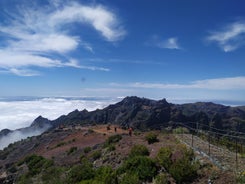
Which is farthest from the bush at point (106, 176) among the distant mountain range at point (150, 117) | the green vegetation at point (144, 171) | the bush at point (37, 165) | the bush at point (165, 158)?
the distant mountain range at point (150, 117)

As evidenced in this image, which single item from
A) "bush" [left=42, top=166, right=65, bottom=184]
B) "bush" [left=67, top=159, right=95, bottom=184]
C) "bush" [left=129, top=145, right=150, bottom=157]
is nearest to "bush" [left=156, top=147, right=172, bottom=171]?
"bush" [left=129, top=145, right=150, bottom=157]

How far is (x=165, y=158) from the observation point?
17594 mm

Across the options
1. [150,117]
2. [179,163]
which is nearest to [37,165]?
[179,163]

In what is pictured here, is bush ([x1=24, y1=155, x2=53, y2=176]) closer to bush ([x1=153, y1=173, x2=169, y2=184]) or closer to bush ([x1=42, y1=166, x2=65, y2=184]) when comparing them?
bush ([x1=42, y1=166, x2=65, y2=184])

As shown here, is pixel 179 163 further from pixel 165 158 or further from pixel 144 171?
pixel 144 171

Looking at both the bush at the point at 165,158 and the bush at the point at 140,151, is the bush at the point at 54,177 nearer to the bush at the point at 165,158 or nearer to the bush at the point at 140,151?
the bush at the point at 140,151

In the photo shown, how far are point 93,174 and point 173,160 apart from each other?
526 centimetres

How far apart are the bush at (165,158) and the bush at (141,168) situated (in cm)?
44

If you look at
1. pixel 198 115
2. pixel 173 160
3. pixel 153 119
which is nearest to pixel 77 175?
pixel 173 160

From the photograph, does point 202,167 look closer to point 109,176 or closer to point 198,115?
point 109,176

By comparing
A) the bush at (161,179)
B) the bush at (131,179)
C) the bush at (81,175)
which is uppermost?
the bush at (161,179)

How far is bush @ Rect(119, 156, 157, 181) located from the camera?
16906 millimetres

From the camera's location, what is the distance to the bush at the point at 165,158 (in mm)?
17147

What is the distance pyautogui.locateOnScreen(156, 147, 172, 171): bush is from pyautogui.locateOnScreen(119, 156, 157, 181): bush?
44 cm
